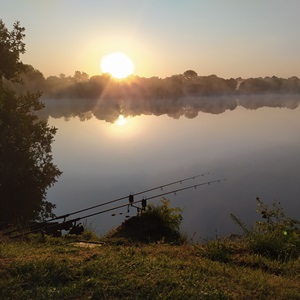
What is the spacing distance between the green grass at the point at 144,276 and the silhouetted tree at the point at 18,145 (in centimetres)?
1360

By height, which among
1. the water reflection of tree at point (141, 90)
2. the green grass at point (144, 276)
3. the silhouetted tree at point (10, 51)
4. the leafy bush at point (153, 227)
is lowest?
the leafy bush at point (153, 227)

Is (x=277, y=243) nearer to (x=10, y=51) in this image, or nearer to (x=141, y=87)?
(x=10, y=51)

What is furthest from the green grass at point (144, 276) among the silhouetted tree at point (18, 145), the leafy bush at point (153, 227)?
the silhouetted tree at point (18, 145)

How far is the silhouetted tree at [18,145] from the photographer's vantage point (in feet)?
69.9

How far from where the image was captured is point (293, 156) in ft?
88.0

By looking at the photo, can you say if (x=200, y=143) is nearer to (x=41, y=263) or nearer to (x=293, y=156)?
(x=293, y=156)

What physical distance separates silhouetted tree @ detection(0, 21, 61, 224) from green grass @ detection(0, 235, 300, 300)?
1360cm

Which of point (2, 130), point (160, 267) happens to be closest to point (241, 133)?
point (2, 130)

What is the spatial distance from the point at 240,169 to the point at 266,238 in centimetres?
1564

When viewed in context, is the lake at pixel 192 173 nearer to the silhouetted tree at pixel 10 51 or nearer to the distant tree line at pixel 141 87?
the silhouetted tree at pixel 10 51

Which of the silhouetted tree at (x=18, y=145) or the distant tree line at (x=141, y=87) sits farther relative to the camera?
the distant tree line at (x=141, y=87)

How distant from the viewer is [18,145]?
78.7 ft

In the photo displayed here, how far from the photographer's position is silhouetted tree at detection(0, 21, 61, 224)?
21312 millimetres

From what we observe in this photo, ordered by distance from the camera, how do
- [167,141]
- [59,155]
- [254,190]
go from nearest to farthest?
[254,190] < [59,155] < [167,141]
